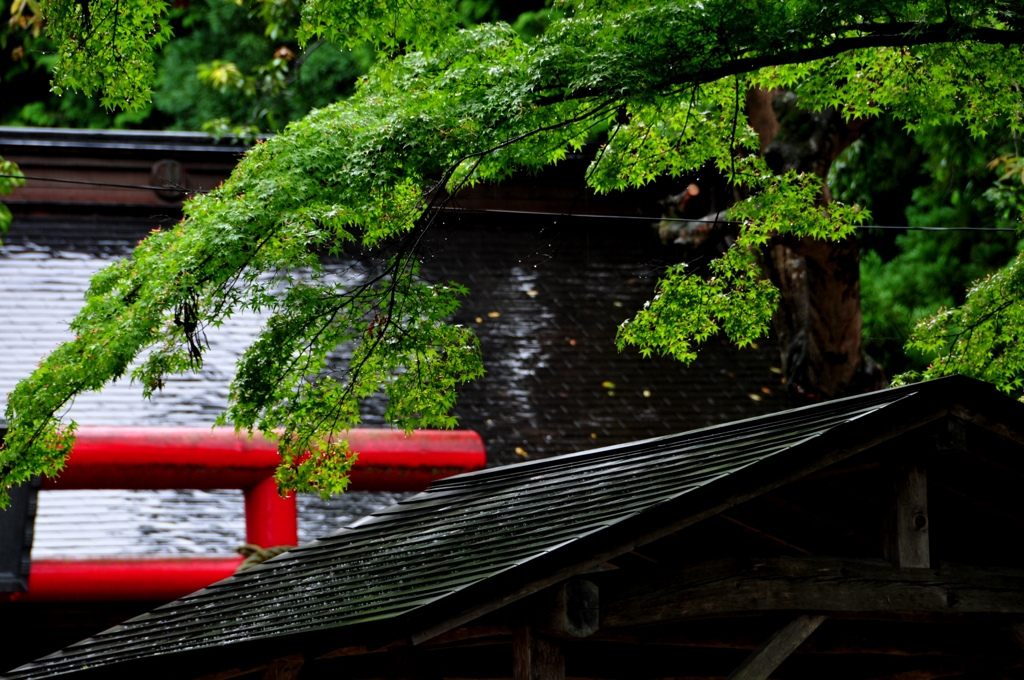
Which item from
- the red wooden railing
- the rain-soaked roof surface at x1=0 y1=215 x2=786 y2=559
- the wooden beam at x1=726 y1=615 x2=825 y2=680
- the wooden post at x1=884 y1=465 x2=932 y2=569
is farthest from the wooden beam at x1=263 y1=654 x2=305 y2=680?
the rain-soaked roof surface at x1=0 y1=215 x2=786 y2=559

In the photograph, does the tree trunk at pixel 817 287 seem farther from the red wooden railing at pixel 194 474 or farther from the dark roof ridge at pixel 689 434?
the dark roof ridge at pixel 689 434

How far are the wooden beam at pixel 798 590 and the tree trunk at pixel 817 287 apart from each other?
565cm

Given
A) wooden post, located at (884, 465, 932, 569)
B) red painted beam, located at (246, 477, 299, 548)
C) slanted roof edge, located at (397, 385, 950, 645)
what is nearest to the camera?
slanted roof edge, located at (397, 385, 950, 645)

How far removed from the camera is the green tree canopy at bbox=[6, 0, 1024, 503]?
686 cm

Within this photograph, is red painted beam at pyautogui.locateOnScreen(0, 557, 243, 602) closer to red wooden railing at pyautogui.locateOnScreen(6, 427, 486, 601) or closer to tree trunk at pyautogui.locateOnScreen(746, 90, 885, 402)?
red wooden railing at pyautogui.locateOnScreen(6, 427, 486, 601)

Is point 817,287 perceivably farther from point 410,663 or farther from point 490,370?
point 410,663

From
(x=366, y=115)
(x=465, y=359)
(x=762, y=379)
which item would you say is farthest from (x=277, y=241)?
(x=762, y=379)

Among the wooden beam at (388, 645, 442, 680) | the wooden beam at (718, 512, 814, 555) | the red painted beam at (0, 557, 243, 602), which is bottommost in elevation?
the wooden beam at (388, 645, 442, 680)

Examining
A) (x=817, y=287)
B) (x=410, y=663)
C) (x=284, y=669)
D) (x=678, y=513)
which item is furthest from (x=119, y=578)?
(x=817, y=287)

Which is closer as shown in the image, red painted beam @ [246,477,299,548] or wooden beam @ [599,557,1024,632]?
wooden beam @ [599,557,1024,632]

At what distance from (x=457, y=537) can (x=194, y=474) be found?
3827mm

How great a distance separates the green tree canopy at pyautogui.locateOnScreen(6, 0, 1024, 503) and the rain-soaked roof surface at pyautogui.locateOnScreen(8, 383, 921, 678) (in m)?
1.13

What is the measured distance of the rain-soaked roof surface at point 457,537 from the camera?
5180 mm

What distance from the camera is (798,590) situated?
17.6 feet
